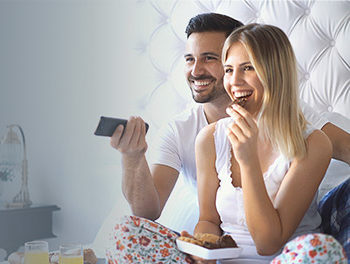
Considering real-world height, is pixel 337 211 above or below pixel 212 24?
below

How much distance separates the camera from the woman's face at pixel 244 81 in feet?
4.29

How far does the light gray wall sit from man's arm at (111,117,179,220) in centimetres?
73

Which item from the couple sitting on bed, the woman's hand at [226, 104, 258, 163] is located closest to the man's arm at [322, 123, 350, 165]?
the couple sitting on bed

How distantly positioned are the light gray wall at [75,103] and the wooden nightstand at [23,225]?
9cm

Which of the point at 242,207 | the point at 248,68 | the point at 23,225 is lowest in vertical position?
the point at 23,225

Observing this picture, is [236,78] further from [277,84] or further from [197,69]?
[197,69]

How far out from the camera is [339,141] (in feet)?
4.85

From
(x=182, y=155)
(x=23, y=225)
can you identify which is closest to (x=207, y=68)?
(x=182, y=155)

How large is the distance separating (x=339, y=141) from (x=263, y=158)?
284 millimetres

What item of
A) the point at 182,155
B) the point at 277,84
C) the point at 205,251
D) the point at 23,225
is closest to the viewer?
the point at 205,251

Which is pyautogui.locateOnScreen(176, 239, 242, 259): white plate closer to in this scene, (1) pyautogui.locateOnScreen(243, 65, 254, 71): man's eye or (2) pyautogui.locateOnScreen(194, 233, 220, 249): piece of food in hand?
(2) pyautogui.locateOnScreen(194, 233, 220, 249): piece of food in hand

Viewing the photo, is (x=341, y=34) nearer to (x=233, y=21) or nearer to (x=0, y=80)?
(x=233, y=21)

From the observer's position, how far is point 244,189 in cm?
122

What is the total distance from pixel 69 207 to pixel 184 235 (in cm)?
142
